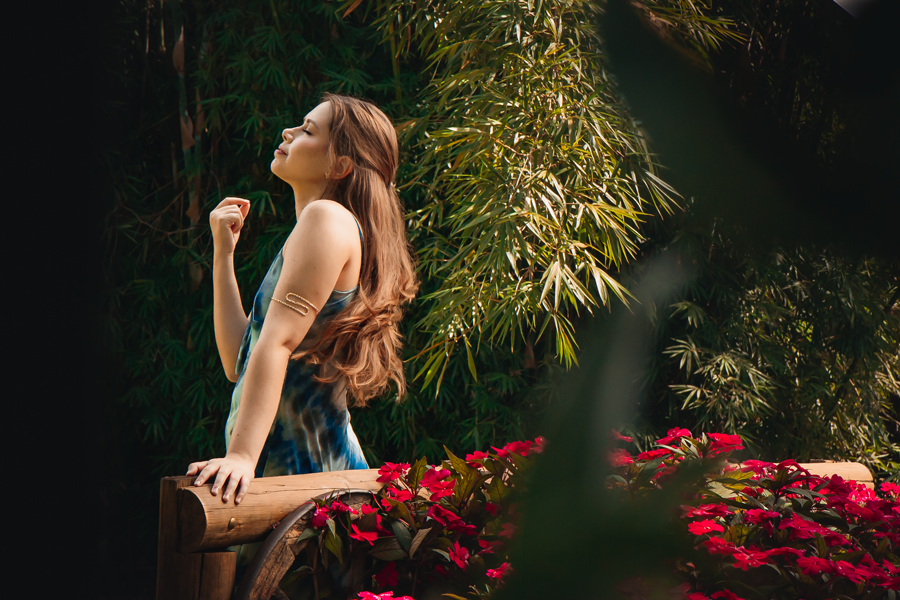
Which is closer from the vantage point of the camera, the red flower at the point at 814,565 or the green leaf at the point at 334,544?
the red flower at the point at 814,565

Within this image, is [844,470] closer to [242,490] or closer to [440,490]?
[440,490]

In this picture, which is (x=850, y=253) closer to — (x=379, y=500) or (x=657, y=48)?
(x=657, y=48)

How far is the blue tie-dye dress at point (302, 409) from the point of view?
107 cm

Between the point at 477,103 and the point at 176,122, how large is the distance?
6.49ft

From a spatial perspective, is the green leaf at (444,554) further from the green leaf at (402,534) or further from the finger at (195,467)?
the finger at (195,467)

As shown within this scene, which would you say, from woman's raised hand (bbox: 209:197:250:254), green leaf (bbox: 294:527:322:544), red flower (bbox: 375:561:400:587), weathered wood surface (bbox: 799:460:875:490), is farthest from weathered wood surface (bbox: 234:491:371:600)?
weathered wood surface (bbox: 799:460:875:490)

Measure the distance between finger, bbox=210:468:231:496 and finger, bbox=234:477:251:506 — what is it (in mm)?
22

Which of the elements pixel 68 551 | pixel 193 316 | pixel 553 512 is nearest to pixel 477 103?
pixel 68 551

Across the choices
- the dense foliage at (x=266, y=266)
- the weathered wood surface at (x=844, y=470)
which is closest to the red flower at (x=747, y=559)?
the weathered wood surface at (x=844, y=470)

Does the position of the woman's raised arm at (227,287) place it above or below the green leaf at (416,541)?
above

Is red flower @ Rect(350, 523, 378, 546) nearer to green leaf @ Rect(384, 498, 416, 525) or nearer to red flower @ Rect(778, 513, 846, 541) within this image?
green leaf @ Rect(384, 498, 416, 525)

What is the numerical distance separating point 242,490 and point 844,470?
4.17 ft

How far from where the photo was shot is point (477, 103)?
1524 mm

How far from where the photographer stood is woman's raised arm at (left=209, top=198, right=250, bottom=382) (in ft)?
3.94
